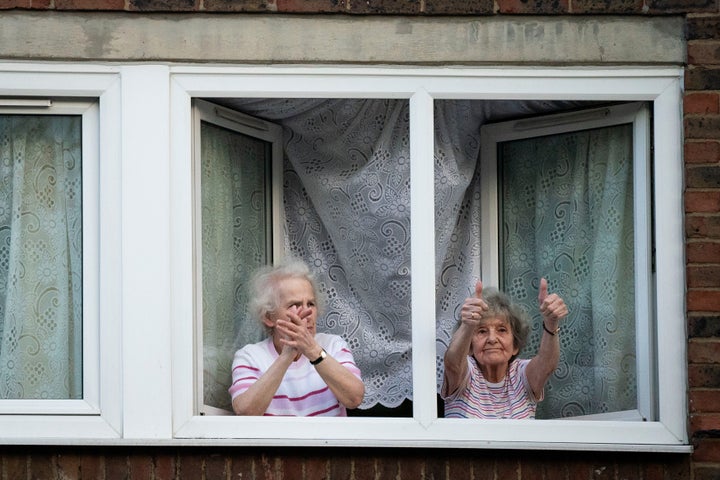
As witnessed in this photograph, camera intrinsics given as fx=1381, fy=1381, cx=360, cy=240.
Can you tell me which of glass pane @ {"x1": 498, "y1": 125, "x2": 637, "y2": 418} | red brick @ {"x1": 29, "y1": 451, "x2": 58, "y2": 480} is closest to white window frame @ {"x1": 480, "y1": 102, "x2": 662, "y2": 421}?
glass pane @ {"x1": 498, "y1": 125, "x2": 637, "y2": 418}

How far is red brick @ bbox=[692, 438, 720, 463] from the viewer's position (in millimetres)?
5176

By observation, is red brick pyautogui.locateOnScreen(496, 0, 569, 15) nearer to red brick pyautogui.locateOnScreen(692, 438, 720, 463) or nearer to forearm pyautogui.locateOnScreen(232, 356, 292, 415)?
forearm pyautogui.locateOnScreen(232, 356, 292, 415)

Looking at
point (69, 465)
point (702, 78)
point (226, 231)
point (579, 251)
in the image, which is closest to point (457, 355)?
point (579, 251)


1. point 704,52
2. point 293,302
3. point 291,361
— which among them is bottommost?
point 291,361

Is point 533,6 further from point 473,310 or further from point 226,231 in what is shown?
point 226,231

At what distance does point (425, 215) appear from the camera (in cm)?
530

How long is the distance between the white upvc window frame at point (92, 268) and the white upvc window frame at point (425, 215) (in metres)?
0.23

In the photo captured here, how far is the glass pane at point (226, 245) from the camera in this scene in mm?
5457

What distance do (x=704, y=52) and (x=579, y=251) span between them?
0.95 meters

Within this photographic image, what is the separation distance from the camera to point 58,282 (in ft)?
17.8

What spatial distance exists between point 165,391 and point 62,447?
0.44 meters

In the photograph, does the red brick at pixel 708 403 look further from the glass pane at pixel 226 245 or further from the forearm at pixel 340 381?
the glass pane at pixel 226 245

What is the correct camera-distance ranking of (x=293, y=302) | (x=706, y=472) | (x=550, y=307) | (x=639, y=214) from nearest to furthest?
(x=706, y=472), (x=550, y=307), (x=639, y=214), (x=293, y=302)

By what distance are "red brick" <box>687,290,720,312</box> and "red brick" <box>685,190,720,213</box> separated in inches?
12.2
